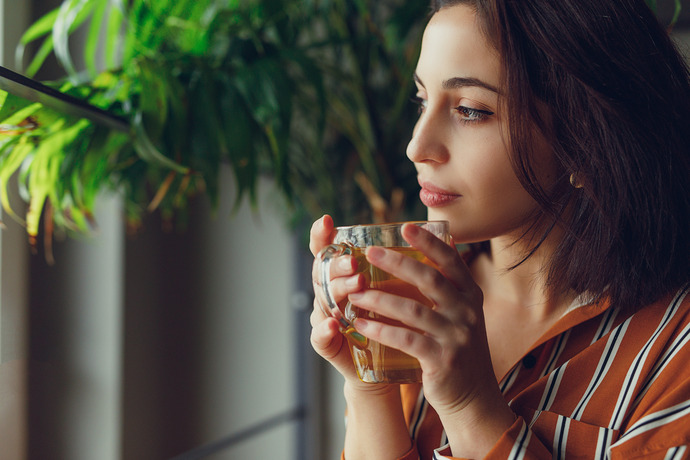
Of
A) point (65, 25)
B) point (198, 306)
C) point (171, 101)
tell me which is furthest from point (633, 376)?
point (198, 306)

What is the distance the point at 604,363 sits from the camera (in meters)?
0.72

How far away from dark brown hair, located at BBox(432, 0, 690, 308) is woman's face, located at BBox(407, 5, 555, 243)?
2 centimetres

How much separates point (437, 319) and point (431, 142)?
262 mm

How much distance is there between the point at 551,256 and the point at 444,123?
25cm

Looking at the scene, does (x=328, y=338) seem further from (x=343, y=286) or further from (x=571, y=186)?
(x=571, y=186)

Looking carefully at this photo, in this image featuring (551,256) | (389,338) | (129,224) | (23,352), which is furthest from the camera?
(129,224)

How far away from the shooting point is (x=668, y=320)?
2.36 ft

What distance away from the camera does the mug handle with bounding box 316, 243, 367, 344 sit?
578 mm

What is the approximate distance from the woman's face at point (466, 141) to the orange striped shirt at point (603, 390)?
19 cm

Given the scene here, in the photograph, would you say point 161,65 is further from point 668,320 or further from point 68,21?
point 668,320

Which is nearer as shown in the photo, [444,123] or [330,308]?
[330,308]

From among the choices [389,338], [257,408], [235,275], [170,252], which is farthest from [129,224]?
[389,338]

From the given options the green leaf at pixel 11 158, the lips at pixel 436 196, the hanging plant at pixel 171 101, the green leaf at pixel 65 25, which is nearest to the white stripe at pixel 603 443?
the lips at pixel 436 196

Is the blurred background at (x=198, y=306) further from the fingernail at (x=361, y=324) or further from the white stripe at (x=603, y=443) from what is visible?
the white stripe at (x=603, y=443)
